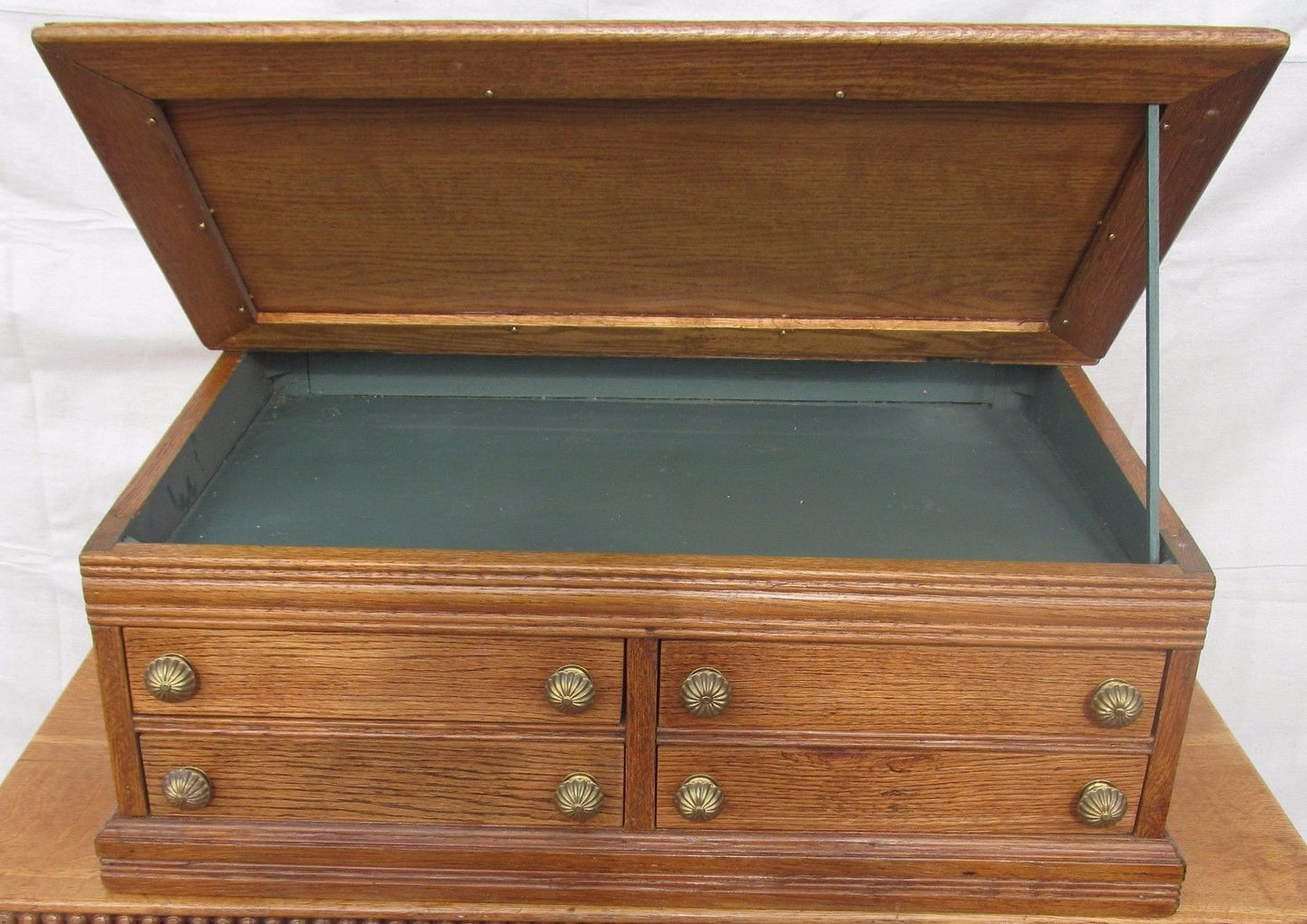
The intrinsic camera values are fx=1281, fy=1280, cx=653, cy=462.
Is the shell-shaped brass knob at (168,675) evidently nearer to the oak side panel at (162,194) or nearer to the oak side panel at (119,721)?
the oak side panel at (119,721)

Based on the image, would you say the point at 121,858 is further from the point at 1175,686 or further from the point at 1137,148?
the point at 1137,148

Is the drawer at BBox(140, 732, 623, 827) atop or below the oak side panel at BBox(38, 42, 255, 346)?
below

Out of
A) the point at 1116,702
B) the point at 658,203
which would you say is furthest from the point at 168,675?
the point at 1116,702

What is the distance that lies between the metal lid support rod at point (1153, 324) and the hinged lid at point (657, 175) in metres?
0.03

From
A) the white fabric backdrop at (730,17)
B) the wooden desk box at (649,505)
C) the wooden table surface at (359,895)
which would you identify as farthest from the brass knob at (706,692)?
the white fabric backdrop at (730,17)

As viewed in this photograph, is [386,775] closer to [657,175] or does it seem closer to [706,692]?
[706,692]

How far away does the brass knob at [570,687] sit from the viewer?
1.54 m

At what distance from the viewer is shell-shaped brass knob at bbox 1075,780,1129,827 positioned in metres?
1.60

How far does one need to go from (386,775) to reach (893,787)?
64 centimetres

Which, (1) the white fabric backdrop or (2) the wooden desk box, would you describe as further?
(1) the white fabric backdrop

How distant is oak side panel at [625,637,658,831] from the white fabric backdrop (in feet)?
3.75

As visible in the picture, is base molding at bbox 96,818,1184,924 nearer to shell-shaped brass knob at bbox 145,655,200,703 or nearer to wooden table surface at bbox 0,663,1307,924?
wooden table surface at bbox 0,663,1307,924

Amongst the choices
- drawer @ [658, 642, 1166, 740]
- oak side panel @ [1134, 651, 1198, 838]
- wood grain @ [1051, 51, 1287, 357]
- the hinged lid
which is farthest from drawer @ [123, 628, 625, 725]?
wood grain @ [1051, 51, 1287, 357]

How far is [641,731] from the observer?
1592 millimetres
